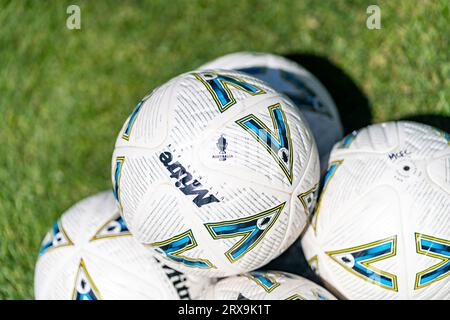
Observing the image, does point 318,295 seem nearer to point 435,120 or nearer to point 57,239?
point 57,239

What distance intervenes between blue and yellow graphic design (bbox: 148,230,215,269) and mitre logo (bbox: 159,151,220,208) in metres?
0.19

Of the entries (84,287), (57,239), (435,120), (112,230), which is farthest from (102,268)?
(435,120)

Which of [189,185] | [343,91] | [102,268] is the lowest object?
[102,268]

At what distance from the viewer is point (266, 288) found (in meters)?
2.94

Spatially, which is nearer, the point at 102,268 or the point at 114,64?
the point at 102,268

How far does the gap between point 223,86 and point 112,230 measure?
1.14 m

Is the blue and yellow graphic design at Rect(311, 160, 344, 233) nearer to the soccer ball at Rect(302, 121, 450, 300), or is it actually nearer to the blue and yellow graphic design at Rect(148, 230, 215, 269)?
the soccer ball at Rect(302, 121, 450, 300)

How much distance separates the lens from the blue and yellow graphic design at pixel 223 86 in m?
2.76

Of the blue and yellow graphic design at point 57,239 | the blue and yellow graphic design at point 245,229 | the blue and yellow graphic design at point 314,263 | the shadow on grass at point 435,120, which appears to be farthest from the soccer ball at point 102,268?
the shadow on grass at point 435,120

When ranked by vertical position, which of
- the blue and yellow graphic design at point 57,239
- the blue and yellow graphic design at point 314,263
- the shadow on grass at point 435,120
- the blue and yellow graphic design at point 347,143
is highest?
the shadow on grass at point 435,120

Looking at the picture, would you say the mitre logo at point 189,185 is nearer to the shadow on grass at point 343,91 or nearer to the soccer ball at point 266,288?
the soccer ball at point 266,288

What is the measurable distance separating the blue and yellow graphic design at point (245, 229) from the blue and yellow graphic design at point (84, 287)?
2.74 feet
